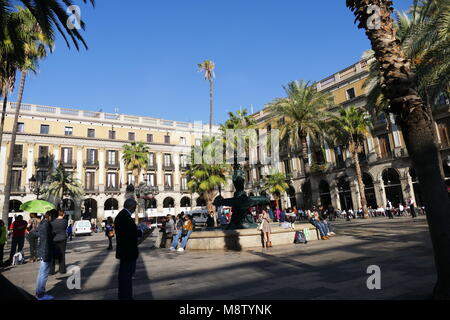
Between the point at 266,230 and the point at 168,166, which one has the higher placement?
the point at 168,166

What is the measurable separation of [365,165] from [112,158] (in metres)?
35.3

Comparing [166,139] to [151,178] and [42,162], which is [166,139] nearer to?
[151,178]

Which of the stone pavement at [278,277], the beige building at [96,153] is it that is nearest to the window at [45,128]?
the beige building at [96,153]

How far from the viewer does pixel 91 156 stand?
4319 cm

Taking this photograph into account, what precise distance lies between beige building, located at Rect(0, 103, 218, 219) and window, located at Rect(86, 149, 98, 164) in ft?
0.45

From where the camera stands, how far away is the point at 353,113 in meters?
27.7

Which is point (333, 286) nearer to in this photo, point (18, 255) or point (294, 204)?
point (18, 255)

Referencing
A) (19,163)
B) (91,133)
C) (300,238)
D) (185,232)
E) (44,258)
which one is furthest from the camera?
(91,133)

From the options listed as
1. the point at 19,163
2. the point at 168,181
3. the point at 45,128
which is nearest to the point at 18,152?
the point at 19,163

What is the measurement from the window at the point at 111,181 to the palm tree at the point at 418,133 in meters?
43.7

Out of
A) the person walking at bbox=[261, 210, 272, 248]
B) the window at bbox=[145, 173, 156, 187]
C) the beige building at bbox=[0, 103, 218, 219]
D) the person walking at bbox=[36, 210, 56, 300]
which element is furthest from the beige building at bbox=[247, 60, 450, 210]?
the window at bbox=[145, 173, 156, 187]

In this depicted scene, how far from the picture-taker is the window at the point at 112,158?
44.4 meters

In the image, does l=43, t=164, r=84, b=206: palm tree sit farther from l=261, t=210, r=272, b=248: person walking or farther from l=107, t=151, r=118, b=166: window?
l=261, t=210, r=272, b=248: person walking

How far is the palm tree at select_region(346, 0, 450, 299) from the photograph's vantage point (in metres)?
3.75
